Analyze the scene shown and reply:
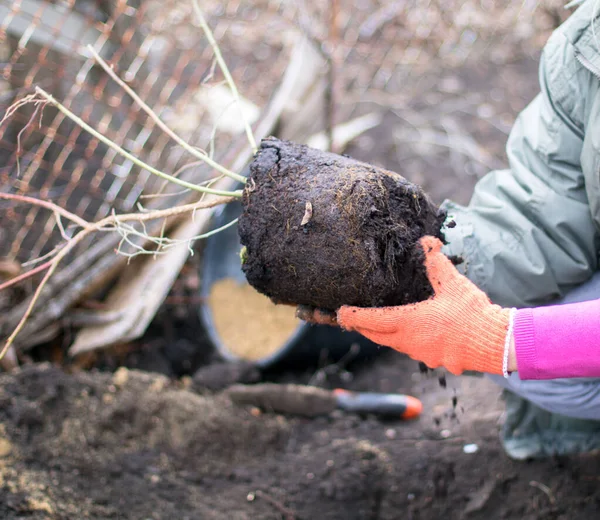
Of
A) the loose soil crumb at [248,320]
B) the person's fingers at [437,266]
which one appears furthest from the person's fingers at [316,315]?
the loose soil crumb at [248,320]

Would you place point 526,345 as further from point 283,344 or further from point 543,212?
point 283,344

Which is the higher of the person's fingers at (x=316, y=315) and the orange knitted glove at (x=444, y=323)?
the orange knitted glove at (x=444, y=323)

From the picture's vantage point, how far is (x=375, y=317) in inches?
46.2

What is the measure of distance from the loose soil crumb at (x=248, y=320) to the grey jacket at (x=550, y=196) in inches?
41.6

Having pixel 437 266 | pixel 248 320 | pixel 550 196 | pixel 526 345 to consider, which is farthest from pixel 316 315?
pixel 248 320

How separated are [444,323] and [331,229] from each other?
29cm

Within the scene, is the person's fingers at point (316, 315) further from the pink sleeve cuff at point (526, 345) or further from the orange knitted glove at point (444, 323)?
the pink sleeve cuff at point (526, 345)

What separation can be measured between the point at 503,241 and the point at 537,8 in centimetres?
319

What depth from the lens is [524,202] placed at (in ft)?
4.22

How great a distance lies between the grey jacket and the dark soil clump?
168 mm

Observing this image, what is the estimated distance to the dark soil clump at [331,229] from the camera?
116 cm

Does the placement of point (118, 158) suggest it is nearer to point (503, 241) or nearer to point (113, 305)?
point (113, 305)

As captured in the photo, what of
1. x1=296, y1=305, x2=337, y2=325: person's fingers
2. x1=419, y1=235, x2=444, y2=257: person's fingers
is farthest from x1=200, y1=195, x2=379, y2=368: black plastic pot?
x1=419, y1=235, x2=444, y2=257: person's fingers

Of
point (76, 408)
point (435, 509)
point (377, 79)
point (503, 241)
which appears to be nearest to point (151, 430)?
point (76, 408)
